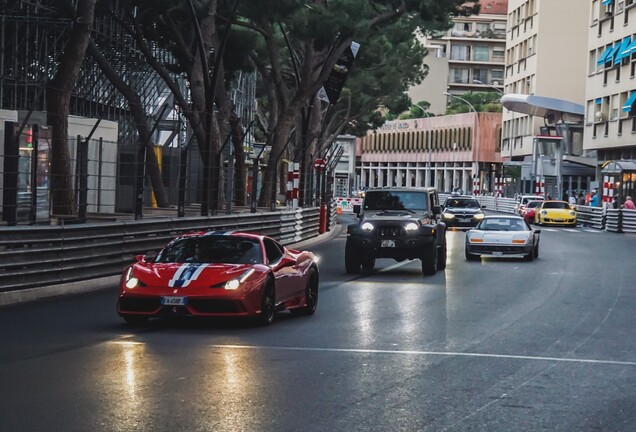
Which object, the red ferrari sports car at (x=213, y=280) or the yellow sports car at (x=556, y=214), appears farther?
the yellow sports car at (x=556, y=214)

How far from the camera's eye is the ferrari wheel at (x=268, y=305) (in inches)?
635

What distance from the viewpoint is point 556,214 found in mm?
66250

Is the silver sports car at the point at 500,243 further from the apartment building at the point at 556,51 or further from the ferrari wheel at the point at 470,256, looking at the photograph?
the apartment building at the point at 556,51

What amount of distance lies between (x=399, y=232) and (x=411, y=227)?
28cm

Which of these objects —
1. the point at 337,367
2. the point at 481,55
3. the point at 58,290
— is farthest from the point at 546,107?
the point at 337,367

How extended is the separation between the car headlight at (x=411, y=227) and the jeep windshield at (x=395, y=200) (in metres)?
1.08

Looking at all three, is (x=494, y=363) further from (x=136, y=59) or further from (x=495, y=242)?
(x=136, y=59)

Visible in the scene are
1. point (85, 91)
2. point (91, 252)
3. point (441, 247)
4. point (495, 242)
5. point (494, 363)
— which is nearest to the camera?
point (494, 363)

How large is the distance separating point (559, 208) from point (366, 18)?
29703 mm

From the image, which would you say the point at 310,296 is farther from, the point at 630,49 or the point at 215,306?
the point at 630,49

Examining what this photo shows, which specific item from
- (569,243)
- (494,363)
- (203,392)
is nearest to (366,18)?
(569,243)

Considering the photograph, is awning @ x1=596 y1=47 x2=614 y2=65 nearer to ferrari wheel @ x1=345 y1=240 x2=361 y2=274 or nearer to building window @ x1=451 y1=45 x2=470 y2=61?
ferrari wheel @ x1=345 y1=240 x2=361 y2=274

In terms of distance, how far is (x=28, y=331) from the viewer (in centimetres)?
1539

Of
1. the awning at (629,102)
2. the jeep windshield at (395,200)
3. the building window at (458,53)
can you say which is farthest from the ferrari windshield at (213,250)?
the building window at (458,53)
